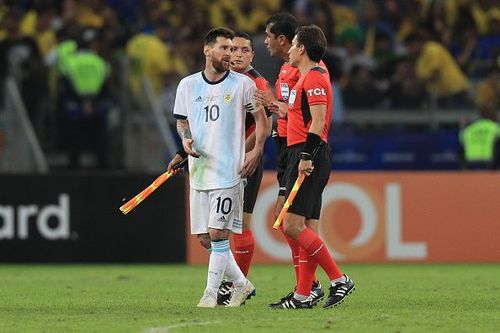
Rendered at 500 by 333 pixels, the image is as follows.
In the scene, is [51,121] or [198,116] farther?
[51,121]

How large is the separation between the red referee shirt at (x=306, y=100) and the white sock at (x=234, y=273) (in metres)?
1.12

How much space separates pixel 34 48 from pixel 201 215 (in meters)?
9.33

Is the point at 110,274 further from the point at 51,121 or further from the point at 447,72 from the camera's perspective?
the point at 447,72

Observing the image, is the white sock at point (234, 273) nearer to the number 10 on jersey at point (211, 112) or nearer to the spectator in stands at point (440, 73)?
the number 10 on jersey at point (211, 112)

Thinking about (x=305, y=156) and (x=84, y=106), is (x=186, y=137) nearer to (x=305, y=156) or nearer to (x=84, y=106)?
(x=305, y=156)

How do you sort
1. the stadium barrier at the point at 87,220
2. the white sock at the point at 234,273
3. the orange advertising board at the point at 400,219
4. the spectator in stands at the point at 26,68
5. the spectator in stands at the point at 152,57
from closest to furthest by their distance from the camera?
the white sock at the point at 234,273, the stadium barrier at the point at 87,220, the orange advertising board at the point at 400,219, the spectator in stands at the point at 26,68, the spectator in stands at the point at 152,57

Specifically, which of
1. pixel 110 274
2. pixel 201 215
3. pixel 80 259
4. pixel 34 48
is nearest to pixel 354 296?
pixel 201 215

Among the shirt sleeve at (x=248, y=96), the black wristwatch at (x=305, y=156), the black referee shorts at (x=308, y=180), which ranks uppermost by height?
the shirt sleeve at (x=248, y=96)

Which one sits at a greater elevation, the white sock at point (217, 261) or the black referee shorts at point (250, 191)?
the black referee shorts at point (250, 191)

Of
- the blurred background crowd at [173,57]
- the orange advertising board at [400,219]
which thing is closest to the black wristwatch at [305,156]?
the blurred background crowd at [173,57]

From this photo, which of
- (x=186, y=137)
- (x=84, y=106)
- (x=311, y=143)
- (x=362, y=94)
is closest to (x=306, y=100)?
(x=311, y=143)

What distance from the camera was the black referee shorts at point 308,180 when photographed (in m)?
11.0

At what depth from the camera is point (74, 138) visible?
1905 centimetres

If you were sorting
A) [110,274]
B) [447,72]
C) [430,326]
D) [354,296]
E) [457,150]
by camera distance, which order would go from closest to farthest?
1. [430,326]
2. [354,296]
3. [110,274]
4. [457,150]
5. [447,72]
